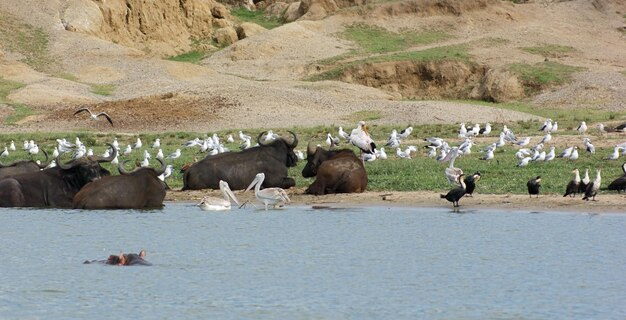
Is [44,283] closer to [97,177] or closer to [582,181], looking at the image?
[97,177]

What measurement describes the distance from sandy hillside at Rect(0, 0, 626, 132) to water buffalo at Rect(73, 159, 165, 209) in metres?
20.8

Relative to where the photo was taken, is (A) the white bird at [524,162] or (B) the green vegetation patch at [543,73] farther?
(B) the green vegetation patch at [543,73]

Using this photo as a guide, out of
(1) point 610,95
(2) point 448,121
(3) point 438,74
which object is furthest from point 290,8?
(2) point 448,121

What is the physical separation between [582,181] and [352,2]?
6084 centimetres

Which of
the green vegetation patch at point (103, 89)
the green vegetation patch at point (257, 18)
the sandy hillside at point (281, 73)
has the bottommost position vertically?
the green vegetation patch at point (103, 89)

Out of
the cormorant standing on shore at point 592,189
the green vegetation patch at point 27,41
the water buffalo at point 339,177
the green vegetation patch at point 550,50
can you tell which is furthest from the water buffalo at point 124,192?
the green vegetation patch at point 550,50

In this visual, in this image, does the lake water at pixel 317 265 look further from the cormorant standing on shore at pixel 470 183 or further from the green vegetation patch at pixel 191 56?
the green vegetation patch at pixel 191 56

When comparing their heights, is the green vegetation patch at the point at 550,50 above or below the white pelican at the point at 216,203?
above

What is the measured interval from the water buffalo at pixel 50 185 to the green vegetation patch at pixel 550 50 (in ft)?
147

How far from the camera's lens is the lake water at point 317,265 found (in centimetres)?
1195

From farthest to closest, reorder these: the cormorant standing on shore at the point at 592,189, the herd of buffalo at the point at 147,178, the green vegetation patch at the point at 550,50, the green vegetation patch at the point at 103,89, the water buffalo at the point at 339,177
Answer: the green vegetation patch at the point at 550,50 < the green vegetation patch at the point at 103,89 < the water buffalo at the point at 339,177 < the herd of buffalo at the point at 147,178 < the cormorant standing on shore at the point at 592,189

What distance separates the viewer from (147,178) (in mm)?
19938

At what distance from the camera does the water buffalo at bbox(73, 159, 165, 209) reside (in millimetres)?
19469

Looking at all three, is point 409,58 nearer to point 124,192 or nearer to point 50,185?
point 50,185
